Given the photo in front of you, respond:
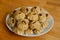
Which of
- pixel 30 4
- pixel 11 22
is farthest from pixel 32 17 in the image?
pixel 30 4

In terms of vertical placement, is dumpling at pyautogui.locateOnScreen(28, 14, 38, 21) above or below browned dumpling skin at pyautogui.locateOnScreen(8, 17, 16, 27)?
above

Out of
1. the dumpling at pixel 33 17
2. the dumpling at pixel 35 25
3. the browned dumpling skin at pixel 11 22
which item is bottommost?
the dumpling at pixel 35 25

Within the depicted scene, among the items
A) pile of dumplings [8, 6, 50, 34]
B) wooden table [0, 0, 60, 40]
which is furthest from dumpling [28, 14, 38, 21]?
wooden table [0, 0, 60, 40]

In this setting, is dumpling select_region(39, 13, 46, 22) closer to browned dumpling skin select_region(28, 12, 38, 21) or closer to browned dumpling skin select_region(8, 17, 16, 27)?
browned dumpling skin select_region(28, 12, 38, 21)

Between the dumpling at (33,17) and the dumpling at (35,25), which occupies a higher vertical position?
the dumpling at (33,17)

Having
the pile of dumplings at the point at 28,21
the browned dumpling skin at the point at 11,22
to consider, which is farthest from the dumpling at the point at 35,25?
the browned dumpling skin at the point at 11,22

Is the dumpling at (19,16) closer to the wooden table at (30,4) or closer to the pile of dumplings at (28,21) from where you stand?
the pile of dumplings at (28,21)
